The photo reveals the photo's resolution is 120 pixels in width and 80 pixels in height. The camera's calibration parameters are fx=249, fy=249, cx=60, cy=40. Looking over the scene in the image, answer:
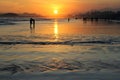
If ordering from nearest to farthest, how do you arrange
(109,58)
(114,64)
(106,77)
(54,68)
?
(106,77) → (54,68) → (114,64) → (109,58)

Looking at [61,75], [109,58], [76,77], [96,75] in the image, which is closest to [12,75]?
[61,75]

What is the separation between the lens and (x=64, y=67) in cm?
1050

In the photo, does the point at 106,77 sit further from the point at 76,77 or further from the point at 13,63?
the point at 13,63

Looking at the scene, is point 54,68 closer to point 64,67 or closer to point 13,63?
point 64,67

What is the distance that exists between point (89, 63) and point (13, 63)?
3.46 meters

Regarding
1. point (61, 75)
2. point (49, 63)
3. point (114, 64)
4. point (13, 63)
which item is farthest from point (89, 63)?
point (13, 63)

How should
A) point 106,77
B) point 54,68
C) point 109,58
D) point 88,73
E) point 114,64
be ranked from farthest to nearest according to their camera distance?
point 109,58, point 114,64, point 54,68, point 88,73, point 106,77

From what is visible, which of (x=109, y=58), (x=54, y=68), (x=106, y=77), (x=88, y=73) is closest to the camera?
(x=106, y=77)

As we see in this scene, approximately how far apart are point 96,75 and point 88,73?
16.5 inches

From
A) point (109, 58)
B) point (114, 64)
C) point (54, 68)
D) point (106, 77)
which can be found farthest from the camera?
point (109, 58)

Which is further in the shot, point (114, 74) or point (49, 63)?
point (49, 63)

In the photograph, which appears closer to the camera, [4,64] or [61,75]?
[61,75]

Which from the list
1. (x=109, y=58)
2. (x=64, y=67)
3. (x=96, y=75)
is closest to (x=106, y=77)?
(x=96, y=75)

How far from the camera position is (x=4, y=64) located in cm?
1106
